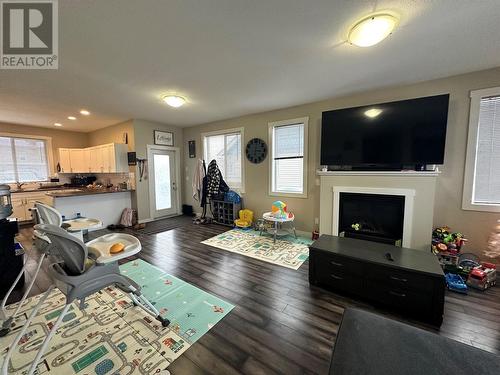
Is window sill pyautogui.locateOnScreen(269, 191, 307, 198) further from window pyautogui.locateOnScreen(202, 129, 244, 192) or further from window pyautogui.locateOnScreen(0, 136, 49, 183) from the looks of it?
window pyautogui.locateOnScreen(0, 136, 49, 183)

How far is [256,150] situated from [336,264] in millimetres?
3135

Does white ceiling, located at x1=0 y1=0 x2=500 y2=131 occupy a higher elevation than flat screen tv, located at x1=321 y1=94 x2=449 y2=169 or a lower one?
higher

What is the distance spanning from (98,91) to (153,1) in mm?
2445

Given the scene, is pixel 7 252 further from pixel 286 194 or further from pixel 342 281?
pixel 286 194

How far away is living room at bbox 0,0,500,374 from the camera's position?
1.52 metres

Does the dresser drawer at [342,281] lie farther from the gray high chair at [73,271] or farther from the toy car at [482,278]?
the gray high chair at [73,271]

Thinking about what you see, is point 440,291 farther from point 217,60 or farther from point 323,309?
point 217,60

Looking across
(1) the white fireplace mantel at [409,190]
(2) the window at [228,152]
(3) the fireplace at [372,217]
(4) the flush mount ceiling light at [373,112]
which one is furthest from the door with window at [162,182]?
(4) the flush mount ceiling light at [373,112]

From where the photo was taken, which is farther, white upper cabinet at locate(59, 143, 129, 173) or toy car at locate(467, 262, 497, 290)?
white upper cabinet at locate(59, 143, 129, 173)

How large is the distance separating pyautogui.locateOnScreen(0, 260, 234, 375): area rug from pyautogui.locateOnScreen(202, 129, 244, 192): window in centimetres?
324

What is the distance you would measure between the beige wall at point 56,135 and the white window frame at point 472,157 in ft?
31.2

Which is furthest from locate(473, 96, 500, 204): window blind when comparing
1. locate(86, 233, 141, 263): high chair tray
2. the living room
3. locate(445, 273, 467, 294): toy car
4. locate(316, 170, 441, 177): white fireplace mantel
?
locate(86, 233, 141, 263): high chair tray

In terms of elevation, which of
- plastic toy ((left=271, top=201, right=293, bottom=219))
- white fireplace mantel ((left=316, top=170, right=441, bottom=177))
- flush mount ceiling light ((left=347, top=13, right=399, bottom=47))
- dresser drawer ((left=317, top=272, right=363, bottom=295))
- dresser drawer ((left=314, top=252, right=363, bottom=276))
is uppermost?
flush mount ceiling light ((left=347, top=13, right=399, bottom=47))

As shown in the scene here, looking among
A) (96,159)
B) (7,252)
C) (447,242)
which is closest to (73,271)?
(7,252)
